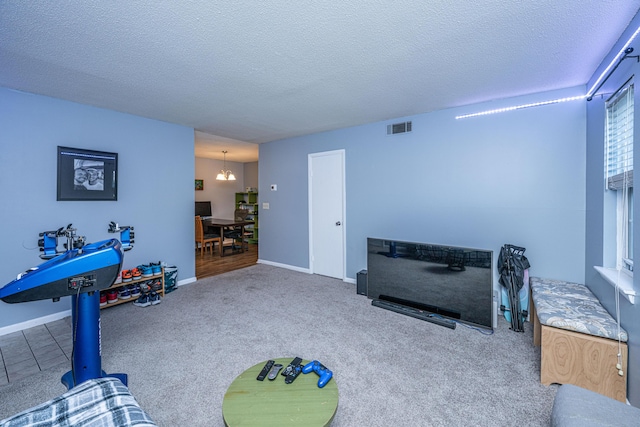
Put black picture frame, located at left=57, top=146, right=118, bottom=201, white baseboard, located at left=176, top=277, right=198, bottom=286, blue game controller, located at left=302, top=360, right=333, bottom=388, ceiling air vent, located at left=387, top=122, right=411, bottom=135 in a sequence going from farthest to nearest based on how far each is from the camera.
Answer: white baseboard, located at left=176, top=277, right=198, bottom=286 < ceiling air vent, located at left=387, top=122, right=411, bottom=135 < black picture frame, located at left=57, top=146, right=118, bottom=201 < blue game controller, located at left=302, top=360, right=333, bottom=388

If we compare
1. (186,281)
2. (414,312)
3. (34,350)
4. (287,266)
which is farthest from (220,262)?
(414,312)

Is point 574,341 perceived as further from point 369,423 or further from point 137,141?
point 137,141

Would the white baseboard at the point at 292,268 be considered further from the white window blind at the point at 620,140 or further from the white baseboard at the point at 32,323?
the white window blind at the point at 620,140

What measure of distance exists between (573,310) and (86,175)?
4.95m

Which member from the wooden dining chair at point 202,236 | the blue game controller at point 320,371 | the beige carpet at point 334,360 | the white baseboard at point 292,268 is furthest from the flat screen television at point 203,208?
the blue game controller at point 320,371

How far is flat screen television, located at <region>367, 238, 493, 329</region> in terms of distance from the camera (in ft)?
8.86

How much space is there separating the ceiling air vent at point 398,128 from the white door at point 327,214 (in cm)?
83

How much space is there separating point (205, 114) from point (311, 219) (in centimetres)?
228

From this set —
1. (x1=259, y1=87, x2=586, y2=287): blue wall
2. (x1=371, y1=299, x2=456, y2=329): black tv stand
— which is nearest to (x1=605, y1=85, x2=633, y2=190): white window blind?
(x1=259, y1=87, x2=586, y2=287): blue wall

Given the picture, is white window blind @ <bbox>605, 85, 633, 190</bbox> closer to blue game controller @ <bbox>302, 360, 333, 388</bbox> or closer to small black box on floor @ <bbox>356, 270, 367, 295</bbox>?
blue game controller @ <bbox>302, 360, 333, 388</bbox>

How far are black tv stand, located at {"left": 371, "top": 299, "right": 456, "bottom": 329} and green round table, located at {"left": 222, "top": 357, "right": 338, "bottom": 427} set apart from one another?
181cm

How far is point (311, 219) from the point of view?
Result: 4.73 meters

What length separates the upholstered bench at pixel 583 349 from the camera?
5.73 feet

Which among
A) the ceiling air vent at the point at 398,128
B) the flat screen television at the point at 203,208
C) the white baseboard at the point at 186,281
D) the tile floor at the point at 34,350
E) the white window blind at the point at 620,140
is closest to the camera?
the white window blind at the point at 620,140
